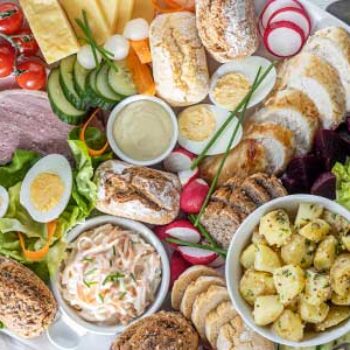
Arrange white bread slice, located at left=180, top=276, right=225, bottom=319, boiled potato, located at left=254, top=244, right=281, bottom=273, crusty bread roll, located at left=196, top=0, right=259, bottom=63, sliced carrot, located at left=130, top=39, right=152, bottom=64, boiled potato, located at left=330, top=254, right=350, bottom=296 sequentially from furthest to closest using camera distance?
sliced carrot, located at left=130, top=39, right=152, bottom=64 → white bread slice, located at left=180, top=276, right=225, bottom=319 → crusty bread roll, located at left=196, top=0, right=259, bottom=63 → boiled potato, located at left=254, top=244, right=281, bottom=273 → boiled potato, located at left=330, top=254, right=350, bottom=296

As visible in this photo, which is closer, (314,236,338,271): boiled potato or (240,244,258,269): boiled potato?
(314,236,338,271): boiled potato

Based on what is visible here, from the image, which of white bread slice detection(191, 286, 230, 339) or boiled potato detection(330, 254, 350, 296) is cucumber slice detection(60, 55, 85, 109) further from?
boiled potato detection(330, 254, 350, 296)

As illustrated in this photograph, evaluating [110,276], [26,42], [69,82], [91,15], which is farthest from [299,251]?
[26,42]

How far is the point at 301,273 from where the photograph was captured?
308 centimetres

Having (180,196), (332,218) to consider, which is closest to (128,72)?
(180,196)

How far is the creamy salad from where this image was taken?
11.3 feet

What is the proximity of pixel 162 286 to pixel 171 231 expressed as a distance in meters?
0.22

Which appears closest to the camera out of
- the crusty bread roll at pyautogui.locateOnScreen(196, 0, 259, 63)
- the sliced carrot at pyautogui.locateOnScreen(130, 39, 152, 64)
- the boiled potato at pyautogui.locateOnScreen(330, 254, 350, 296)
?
the boiled potato at pyautogui.locateOnScreen(330, 254, 350, 296)

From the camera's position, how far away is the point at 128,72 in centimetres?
350

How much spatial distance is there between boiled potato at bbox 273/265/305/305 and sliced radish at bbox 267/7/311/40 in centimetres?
94

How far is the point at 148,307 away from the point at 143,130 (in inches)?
27.4

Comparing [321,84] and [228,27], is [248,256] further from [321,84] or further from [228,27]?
[228,27]

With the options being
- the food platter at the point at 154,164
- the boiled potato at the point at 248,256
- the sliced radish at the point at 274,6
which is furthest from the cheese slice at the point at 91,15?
the boiled potato at the point at 248,256

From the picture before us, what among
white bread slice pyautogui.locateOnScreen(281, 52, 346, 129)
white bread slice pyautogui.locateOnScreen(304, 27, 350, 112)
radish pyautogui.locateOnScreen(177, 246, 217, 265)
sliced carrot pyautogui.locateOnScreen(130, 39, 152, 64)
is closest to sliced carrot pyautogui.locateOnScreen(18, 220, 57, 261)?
radish pyautogui.locateOnScreen(177, 246, 217, 265)
